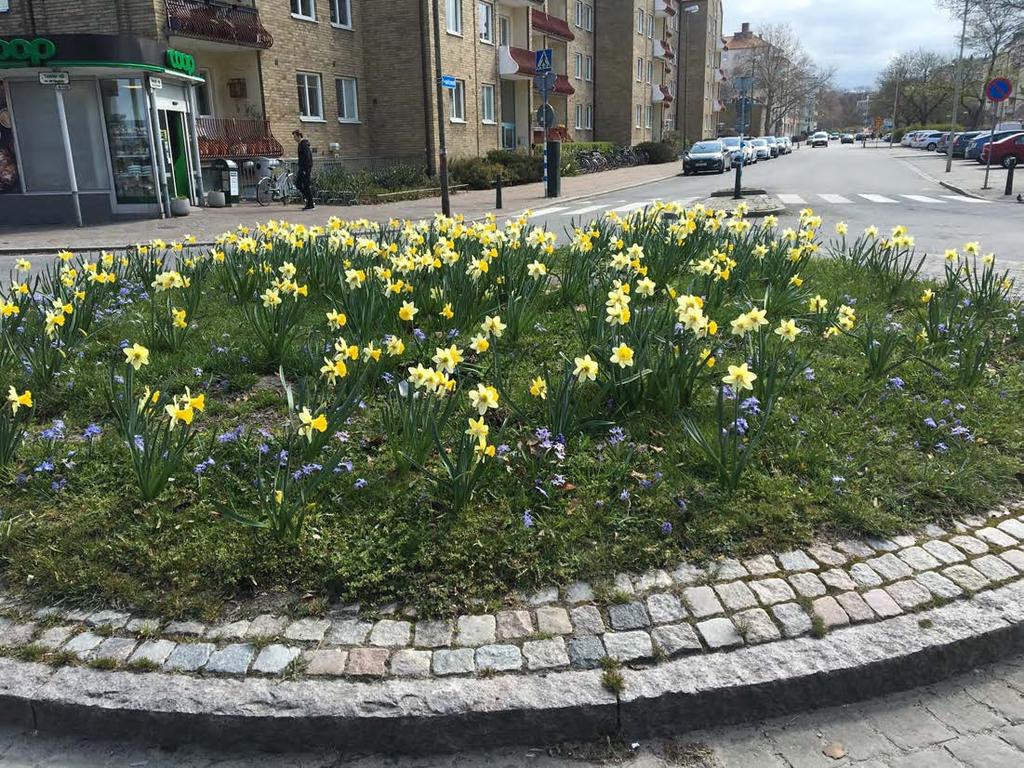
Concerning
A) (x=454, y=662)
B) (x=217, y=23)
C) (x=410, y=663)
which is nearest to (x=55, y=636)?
(x=410, y=663)

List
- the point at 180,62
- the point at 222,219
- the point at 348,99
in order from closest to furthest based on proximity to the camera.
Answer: the point at 222,219 → the point at 180,62 → the point at 348,99

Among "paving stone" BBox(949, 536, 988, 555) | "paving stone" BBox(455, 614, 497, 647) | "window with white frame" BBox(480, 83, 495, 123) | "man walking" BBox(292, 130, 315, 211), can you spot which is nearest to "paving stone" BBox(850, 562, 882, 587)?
"paving stone" BBox(949, 536, 988, 555)

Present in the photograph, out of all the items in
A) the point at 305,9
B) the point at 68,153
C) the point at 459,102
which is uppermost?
the point at 305,9

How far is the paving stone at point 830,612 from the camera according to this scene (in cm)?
290

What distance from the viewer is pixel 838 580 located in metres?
3.12

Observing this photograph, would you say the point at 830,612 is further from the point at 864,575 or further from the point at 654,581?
the point at 654,581

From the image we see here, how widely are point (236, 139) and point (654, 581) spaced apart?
23721mm

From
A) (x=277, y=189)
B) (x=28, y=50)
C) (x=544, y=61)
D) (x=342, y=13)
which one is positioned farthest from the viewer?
(x=342, y=13)

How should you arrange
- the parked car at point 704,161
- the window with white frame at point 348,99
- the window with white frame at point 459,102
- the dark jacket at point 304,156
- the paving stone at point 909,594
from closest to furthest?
the paving stone at point 909,594 → the dark jacket at point 304,156 → the window with white frame at point 348,99 → the window with white frame at point 459,102 → the parked car at point 704,161

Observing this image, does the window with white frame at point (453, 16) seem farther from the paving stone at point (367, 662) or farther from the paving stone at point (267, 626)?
the paving stone at point (367, 662)

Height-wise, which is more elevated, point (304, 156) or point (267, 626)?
point (304, 156)

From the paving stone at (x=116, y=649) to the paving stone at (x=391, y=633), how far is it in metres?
0.84

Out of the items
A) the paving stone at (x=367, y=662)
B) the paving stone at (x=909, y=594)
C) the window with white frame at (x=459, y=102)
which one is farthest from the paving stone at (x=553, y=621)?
the window with white frame at (x=459, y=102)

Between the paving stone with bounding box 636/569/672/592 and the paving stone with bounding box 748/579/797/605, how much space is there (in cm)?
32
